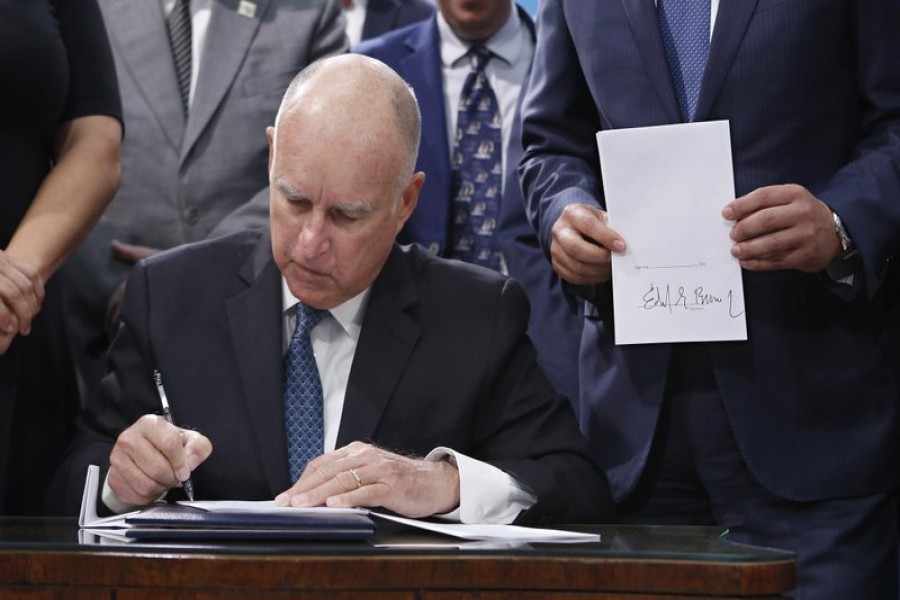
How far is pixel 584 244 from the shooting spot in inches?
102

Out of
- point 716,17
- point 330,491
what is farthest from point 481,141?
point 330,491

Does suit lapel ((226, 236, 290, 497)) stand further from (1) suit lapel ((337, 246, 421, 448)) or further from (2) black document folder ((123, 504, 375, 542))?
(2) black document folder ((123, 504, 375, 542))

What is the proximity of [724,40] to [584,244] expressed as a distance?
43 centimetres

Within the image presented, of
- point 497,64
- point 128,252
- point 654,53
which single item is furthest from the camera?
point 497,64

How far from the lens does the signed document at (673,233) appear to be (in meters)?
2.51

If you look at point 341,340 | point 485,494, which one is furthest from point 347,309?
point 485,494

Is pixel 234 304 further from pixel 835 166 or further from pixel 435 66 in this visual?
pixel 435 66

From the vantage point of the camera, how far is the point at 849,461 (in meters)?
2.59

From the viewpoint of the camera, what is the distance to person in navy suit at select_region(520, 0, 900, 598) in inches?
101

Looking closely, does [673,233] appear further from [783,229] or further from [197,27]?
[197,27]

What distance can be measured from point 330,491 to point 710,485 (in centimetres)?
83

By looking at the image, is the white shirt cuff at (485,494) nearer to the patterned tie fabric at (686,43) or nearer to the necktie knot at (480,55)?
the patterned tie fabric at (686,43)

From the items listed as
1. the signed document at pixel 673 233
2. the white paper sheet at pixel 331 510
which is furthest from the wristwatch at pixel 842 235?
the white paper sheet at pixel 331 510
